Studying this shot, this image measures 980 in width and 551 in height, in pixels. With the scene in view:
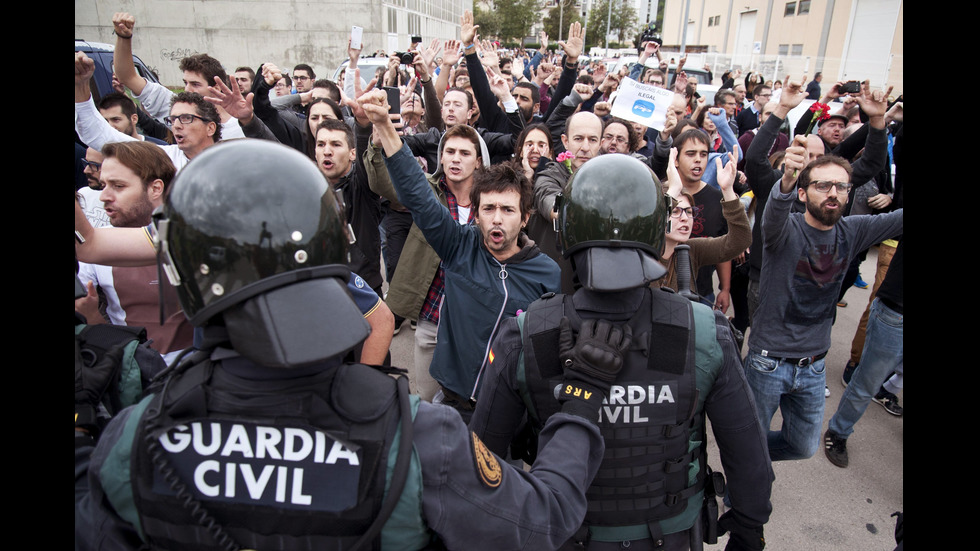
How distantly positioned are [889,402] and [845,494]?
50.7 inches

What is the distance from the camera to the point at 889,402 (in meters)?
4.24

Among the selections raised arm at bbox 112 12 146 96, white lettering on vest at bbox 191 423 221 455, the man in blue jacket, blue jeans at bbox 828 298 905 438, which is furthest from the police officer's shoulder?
raised arm at bbox 112 12 146 96

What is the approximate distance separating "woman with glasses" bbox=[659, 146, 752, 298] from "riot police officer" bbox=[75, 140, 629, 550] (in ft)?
6.69

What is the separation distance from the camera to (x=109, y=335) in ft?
4.99

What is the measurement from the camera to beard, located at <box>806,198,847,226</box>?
295cm

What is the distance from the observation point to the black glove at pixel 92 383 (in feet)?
4.45

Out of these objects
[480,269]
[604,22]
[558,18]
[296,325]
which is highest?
[558,18]

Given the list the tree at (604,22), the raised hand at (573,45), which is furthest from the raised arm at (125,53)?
the tree at (604,22)

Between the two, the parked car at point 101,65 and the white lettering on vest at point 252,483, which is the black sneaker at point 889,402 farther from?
the parked car at point 101,65

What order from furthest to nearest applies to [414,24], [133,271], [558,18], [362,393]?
[558,18] → [414,24] → [133,271] → [362,393]

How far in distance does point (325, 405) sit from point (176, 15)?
30437mm

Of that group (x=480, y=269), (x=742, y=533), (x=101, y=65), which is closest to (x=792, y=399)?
(x=742, y=533)

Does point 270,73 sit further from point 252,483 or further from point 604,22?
point 604,22
